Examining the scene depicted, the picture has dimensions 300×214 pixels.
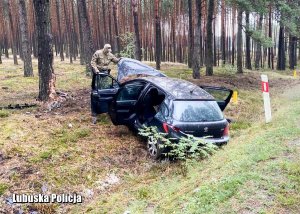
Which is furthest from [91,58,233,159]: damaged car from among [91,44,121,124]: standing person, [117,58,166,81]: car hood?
[91,44,121,124]: standing person

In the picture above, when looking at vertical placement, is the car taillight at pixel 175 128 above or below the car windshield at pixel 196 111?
below

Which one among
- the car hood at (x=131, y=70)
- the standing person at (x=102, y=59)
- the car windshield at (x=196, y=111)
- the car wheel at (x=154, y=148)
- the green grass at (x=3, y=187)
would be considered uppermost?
the standing person at (x=102, y=59)

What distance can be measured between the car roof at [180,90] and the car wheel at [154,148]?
1.04 meters

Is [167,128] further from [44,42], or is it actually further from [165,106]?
[44,42]

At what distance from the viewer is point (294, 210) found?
3.85 metres

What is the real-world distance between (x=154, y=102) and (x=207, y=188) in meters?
3.69

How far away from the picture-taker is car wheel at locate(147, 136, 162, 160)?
22.4 feet

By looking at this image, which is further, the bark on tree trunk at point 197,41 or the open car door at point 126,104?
the bark on tree trunk at point 197,41

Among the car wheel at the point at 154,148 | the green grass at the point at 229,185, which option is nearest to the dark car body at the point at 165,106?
the car wheel at the point at 154,148

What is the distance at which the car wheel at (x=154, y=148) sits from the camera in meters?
6.83

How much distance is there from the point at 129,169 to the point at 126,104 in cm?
200

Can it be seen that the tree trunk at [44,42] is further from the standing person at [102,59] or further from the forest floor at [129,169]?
the standing person at [102,59]

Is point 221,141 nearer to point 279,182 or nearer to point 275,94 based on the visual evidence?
point 279,182

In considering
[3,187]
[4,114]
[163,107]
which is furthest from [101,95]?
[3,187]
